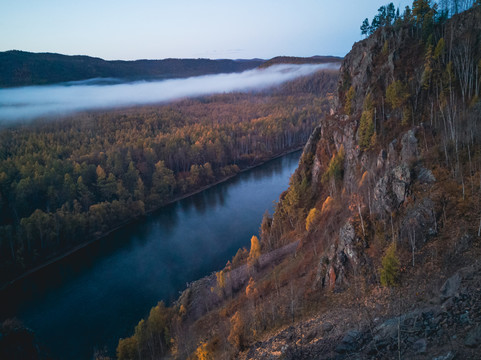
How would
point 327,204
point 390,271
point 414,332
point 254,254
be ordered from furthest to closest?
point 254,254 < point 327,204 < point 390,271 < point 414,332

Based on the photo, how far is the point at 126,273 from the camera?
3547 centimetres

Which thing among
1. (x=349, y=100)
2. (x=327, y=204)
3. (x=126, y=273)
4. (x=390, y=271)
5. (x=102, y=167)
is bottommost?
(x=126, y=273)

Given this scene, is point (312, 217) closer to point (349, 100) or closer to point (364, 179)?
point (364, 179)

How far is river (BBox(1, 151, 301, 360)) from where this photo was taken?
27.7m

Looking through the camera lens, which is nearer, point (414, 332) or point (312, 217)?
point (414, 332)

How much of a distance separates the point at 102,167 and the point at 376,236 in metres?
53.4

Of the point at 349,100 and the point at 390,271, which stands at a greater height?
the point at 349,100

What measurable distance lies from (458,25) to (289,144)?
66897mm

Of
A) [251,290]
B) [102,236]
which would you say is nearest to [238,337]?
[251,290]

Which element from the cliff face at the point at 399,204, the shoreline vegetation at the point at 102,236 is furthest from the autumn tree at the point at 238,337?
the shoreline vegetation at the point at 102,236

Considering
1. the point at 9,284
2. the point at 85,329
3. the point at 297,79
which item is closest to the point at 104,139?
the point at 9,284

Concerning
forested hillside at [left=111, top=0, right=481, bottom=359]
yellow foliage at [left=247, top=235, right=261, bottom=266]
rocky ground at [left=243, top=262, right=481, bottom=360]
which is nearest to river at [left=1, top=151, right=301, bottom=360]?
forested hillside at [left=111, top=0, right=481, bottom=359]

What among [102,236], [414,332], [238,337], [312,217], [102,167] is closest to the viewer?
[414,332]

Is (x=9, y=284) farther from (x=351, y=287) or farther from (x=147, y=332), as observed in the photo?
(x=351, y=287)
